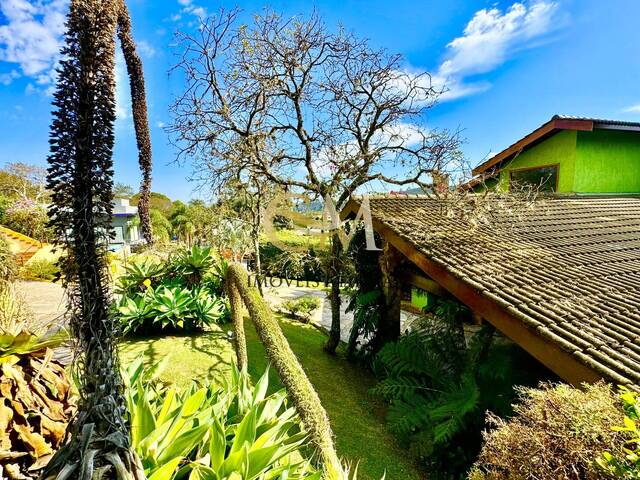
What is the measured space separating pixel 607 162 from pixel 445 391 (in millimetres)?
11652

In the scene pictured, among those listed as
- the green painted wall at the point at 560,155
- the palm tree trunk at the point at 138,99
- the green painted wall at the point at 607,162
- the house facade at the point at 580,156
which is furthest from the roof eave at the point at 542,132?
the palm tree trunk at the point at 138,99

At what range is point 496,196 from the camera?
28.3 ft

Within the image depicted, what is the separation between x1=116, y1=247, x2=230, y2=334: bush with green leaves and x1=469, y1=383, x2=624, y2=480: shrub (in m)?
6.00

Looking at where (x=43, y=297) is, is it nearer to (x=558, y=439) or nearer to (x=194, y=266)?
(x=194, y=266)

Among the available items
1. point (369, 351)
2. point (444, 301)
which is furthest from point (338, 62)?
point (369, 351)

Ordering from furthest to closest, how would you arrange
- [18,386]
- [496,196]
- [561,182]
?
1. [561,182]
2. [496,196]
3. [18,386]

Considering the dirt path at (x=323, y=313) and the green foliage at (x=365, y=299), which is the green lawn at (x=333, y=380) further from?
the dirt path at (x=323, y=313)

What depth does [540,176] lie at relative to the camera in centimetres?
1211

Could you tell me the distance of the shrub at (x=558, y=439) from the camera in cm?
190

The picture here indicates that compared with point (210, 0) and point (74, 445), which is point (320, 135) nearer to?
point (210, 0)

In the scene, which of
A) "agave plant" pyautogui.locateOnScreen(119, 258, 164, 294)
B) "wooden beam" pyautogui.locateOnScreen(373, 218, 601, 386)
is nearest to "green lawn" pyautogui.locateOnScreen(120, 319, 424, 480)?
"agave plant" pyautogui.locateOnScreen(119, 258, 164, 294)

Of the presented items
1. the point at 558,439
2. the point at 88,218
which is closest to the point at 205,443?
the point at 88,218

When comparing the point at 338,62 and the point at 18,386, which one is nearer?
the point at 18,386

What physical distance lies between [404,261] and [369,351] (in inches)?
102
